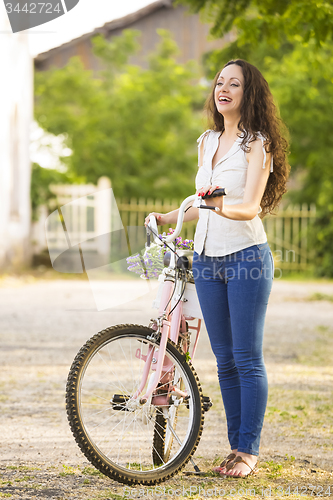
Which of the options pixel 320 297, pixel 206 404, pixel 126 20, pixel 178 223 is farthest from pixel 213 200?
pixel 126 20

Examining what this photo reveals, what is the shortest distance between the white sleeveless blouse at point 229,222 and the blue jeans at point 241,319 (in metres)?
0.04

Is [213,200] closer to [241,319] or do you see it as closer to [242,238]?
[242,238]

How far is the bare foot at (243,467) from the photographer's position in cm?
295

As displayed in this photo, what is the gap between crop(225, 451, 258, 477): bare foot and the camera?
2.95 meters

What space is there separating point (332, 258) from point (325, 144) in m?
3.49

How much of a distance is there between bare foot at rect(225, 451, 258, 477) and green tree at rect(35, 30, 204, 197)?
16.9 m

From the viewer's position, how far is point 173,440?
3057 mm

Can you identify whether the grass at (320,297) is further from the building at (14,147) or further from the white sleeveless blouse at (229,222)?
the white sleeveless blouse at (229,222)

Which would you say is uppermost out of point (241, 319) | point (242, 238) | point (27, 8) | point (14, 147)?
point (27, 8)

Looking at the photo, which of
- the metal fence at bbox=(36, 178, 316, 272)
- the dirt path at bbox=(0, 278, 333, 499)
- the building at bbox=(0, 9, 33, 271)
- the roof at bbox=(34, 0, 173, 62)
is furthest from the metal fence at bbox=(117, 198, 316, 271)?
the roof at bbox=(34, 0, 173, 62)

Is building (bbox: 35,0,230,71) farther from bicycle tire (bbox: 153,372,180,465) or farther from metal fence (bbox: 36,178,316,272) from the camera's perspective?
bicycle tire (bbox: 153,372,180,465)

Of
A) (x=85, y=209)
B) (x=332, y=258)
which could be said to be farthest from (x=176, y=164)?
(x=332, y=258)

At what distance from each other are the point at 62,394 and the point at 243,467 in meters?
2.05

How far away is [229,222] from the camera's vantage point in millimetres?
2826
